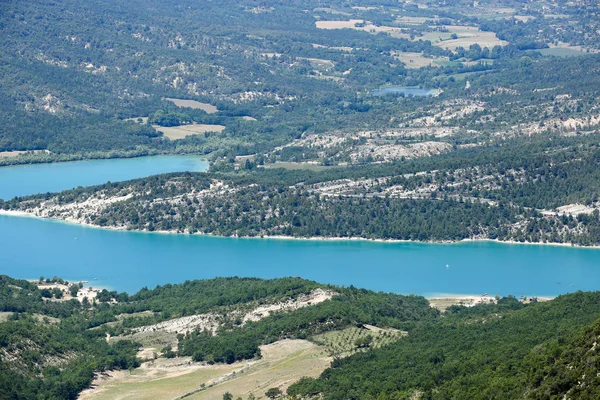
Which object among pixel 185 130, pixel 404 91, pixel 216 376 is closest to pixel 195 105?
pixel 185 130

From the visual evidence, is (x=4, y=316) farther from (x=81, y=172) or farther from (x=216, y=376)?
(x=81, y=172)

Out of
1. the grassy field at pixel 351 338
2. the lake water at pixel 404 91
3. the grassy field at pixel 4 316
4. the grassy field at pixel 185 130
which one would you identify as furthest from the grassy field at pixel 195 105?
the grassy field at pixel 351 338

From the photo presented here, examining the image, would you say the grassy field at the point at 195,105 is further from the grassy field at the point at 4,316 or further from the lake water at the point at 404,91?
the grassy field at the point at 4,316

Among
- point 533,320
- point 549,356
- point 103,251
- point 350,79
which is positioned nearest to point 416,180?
point 103,251

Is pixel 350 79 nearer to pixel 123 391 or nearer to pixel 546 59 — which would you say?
pixel 546 59

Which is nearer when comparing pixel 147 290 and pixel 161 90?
pixel 147 290

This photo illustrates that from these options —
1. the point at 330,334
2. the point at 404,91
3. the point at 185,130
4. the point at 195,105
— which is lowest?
the point at 330,334
